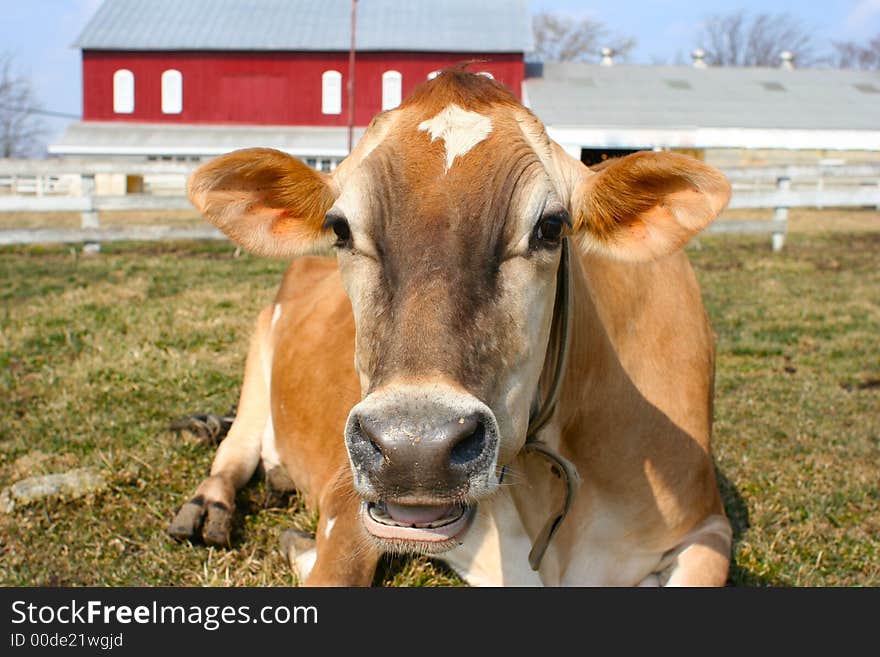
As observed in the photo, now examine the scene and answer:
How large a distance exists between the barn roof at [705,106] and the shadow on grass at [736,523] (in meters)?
22.6

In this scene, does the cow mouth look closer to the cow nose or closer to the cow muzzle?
the cow muzzle

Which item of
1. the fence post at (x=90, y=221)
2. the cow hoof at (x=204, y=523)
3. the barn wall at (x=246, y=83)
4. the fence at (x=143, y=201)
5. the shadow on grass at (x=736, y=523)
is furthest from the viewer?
the barn wall at (x=246, y=83)

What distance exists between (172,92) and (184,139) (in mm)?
2842

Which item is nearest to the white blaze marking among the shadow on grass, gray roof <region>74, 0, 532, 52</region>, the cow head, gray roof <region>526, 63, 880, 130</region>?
the cow head

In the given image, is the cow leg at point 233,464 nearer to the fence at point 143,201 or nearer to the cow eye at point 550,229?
the cow eye at point 550,229

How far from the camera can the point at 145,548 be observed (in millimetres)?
3576

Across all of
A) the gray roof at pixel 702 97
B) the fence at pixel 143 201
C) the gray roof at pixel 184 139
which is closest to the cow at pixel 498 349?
the fence at pixel 143 201

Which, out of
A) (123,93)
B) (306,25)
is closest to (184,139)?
(123,93)

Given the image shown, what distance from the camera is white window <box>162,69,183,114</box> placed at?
3456cm

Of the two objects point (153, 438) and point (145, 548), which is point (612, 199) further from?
point (153, 438)

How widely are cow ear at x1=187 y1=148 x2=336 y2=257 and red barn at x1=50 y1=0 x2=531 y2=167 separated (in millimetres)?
30837

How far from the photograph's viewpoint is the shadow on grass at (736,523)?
3.31 m

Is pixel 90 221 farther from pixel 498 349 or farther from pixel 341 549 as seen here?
pixel 498 349

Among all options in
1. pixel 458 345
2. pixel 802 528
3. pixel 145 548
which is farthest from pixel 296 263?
pixel 458 345
